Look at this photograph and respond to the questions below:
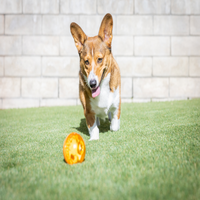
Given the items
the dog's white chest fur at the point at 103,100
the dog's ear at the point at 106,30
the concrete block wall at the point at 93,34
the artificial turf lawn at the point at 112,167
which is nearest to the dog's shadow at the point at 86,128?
the artificial turf lawn at the point at 112,167

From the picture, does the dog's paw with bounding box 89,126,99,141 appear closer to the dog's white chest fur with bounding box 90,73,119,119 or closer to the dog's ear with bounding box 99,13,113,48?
the dog's white chest fur with bounding box 90,73,119,119

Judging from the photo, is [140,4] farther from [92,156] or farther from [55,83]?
[92,156]

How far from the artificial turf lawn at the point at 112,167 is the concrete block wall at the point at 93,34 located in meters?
3.56

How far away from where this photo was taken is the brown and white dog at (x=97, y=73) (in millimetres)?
2369

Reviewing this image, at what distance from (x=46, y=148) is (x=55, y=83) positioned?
13.7 ft

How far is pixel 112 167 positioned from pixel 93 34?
17.4ft

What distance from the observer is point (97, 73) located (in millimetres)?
2336

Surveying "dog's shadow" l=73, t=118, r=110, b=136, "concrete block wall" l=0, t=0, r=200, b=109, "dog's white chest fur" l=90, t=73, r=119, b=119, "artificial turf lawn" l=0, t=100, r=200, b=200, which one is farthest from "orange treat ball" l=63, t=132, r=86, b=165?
"concrete block wall" l=0, t=0, r=200, b=109

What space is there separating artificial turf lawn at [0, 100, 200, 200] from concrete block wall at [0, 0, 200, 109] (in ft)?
11.7

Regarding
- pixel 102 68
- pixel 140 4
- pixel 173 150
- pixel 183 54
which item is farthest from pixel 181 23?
pixel 173 150

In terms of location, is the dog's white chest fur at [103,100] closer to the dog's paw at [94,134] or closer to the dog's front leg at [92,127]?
the dog's front leg at [92,127]

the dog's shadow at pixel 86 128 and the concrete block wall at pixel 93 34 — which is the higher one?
the concrete block wall at pixel 93 34

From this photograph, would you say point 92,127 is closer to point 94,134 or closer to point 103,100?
point 94,134

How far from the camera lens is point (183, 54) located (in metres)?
6.15
